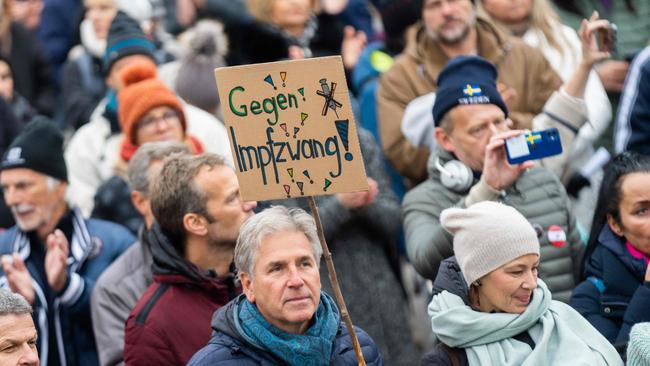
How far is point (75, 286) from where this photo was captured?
844 cm

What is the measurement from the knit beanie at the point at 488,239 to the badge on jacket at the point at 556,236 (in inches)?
42.1

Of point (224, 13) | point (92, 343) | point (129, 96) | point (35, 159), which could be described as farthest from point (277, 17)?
point (92, 343)

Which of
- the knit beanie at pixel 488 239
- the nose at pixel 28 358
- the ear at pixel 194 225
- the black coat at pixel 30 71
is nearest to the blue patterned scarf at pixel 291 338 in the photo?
the knit beanie at pixel 488 239

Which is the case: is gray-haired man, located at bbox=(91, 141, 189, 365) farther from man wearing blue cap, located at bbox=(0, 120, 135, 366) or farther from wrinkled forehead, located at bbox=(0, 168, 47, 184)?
wrinkled forehead, located at bbox=(0, 168, 47, 184)

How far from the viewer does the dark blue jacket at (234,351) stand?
6434 mm

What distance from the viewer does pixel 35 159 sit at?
29.8ft

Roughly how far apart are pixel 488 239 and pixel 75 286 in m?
2.80

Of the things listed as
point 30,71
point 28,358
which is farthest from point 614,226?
point 30,71

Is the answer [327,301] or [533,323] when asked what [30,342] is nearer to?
[327,301]

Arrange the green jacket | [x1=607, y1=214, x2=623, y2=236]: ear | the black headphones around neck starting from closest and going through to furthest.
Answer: [x1=607, y1=214, x2=623, y2=236]: ear
the green jacket
the black headphones around neck

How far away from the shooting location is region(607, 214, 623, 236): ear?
7357mm

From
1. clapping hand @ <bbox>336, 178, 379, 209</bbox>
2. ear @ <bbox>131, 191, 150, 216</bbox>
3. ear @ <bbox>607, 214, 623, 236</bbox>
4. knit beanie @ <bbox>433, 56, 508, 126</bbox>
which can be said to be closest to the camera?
ear @ <bbox>607, 214, 623, 236</bbox>

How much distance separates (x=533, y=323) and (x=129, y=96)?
3850 millimetres

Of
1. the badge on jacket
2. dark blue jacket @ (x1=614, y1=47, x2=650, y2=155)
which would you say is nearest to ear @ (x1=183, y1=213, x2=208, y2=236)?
the badge on jacket
